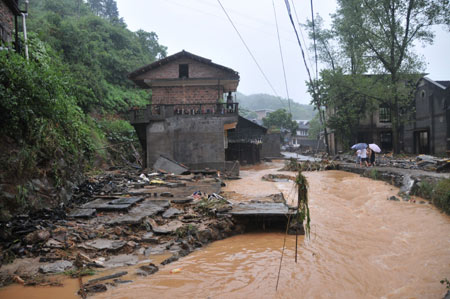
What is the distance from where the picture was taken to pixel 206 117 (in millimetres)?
16688

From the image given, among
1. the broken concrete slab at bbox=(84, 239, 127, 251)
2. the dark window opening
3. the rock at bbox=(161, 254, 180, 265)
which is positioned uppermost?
A: the dark window opening

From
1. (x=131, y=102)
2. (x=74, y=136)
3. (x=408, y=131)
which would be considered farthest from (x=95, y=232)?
(x=408, y=131)

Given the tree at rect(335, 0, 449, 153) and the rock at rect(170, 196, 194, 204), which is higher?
the tree at rect(335, 0, 449, 153)

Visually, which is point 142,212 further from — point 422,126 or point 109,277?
→ point 422,126

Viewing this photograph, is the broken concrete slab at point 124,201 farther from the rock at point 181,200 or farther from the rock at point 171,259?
the rock at point 171,259

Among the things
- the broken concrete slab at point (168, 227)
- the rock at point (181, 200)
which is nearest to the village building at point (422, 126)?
the rock at point (181, 200)

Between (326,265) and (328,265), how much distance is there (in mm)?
37

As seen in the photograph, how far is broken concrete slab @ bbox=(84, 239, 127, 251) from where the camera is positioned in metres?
4.82

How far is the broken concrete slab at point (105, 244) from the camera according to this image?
4820 mm

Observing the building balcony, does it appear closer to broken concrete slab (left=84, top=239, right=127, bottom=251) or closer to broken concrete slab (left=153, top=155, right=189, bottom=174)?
broken concrete slab (left=153, top=155, right=189, bottom=174)

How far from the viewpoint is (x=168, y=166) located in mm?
14898

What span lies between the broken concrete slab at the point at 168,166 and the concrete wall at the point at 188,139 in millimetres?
1230

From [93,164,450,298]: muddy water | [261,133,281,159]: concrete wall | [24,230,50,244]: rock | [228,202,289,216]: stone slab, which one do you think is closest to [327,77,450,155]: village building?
[261,133,281,159]: concrete wall

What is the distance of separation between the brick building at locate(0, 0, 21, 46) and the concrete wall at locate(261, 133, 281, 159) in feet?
96.2
